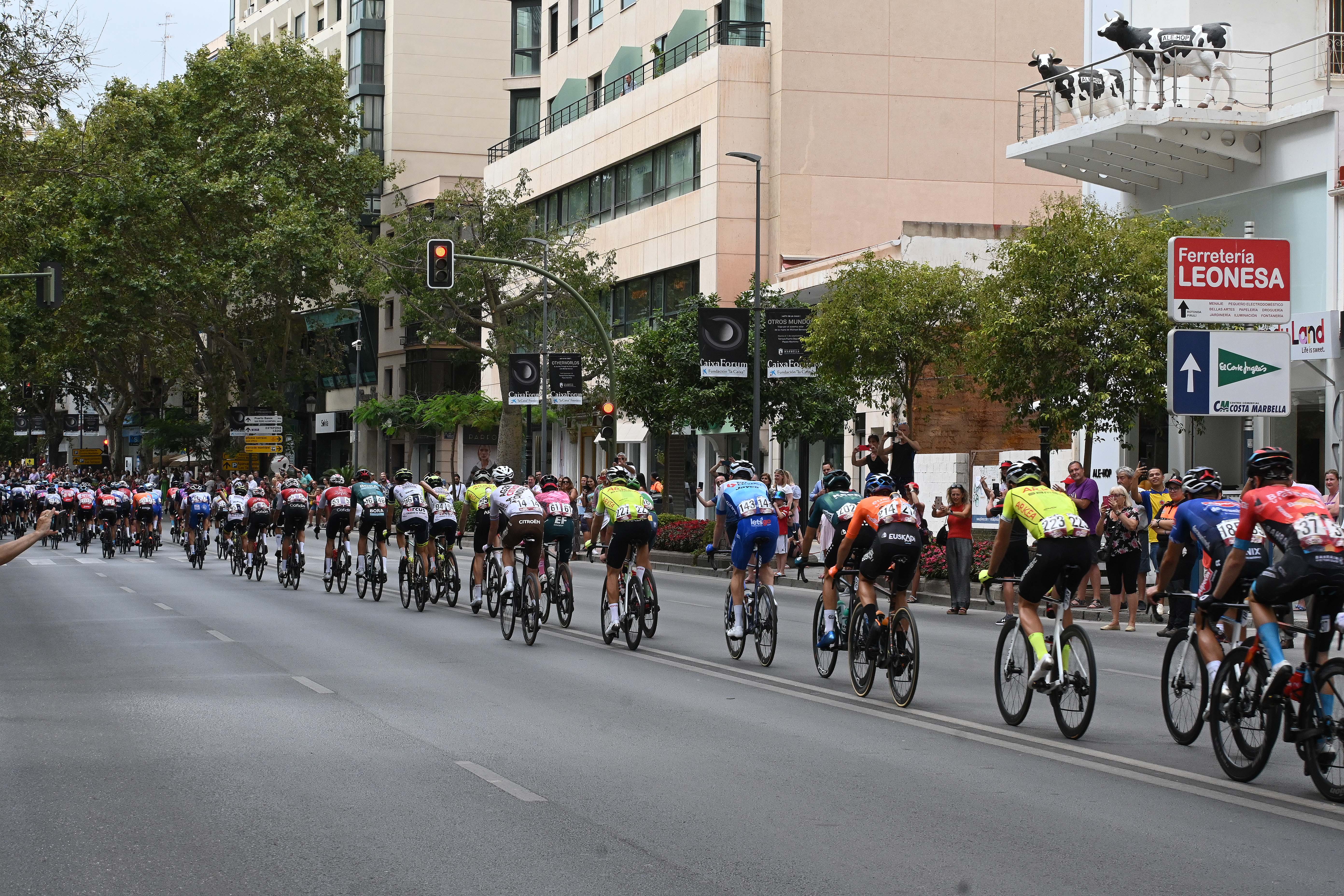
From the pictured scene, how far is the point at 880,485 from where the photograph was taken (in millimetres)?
12188

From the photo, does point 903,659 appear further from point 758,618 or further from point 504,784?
point 504,784

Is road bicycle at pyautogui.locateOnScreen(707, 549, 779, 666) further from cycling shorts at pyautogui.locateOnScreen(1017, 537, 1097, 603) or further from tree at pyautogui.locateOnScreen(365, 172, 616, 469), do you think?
tree at pyautogui.locateOnScreen(365, 172, 616, 469)

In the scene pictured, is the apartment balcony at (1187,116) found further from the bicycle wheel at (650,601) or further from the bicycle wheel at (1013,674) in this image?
the bicycle wheel at (1013,674)

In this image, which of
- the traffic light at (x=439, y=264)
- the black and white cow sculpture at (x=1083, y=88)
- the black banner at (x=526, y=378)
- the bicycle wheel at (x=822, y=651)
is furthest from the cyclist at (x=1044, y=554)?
the black banner at (x=526, y=378)

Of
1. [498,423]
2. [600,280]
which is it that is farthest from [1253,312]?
[498,423]

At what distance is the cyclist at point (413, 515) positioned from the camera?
21.4 m

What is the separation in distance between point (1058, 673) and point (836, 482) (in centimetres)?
370

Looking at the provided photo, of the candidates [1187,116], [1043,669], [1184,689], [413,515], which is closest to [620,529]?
[1043,669]

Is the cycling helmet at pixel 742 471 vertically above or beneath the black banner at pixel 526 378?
beneath

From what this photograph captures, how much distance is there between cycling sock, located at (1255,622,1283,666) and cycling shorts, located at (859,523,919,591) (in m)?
3.29

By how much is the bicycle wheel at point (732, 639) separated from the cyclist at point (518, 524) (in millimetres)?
2666

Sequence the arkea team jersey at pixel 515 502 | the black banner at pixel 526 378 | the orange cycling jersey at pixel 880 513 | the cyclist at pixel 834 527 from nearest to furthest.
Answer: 1. the orange cycling jersey at pixel 880 513
2. the cyclist at pixel 834 527
3. the arkea team jersey at pixel 515 502
4. the black banner at pixel 526 378

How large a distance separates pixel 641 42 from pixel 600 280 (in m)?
8.05

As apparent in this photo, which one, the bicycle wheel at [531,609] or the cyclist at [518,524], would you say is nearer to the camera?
the bicycle wheel at [531,609]
